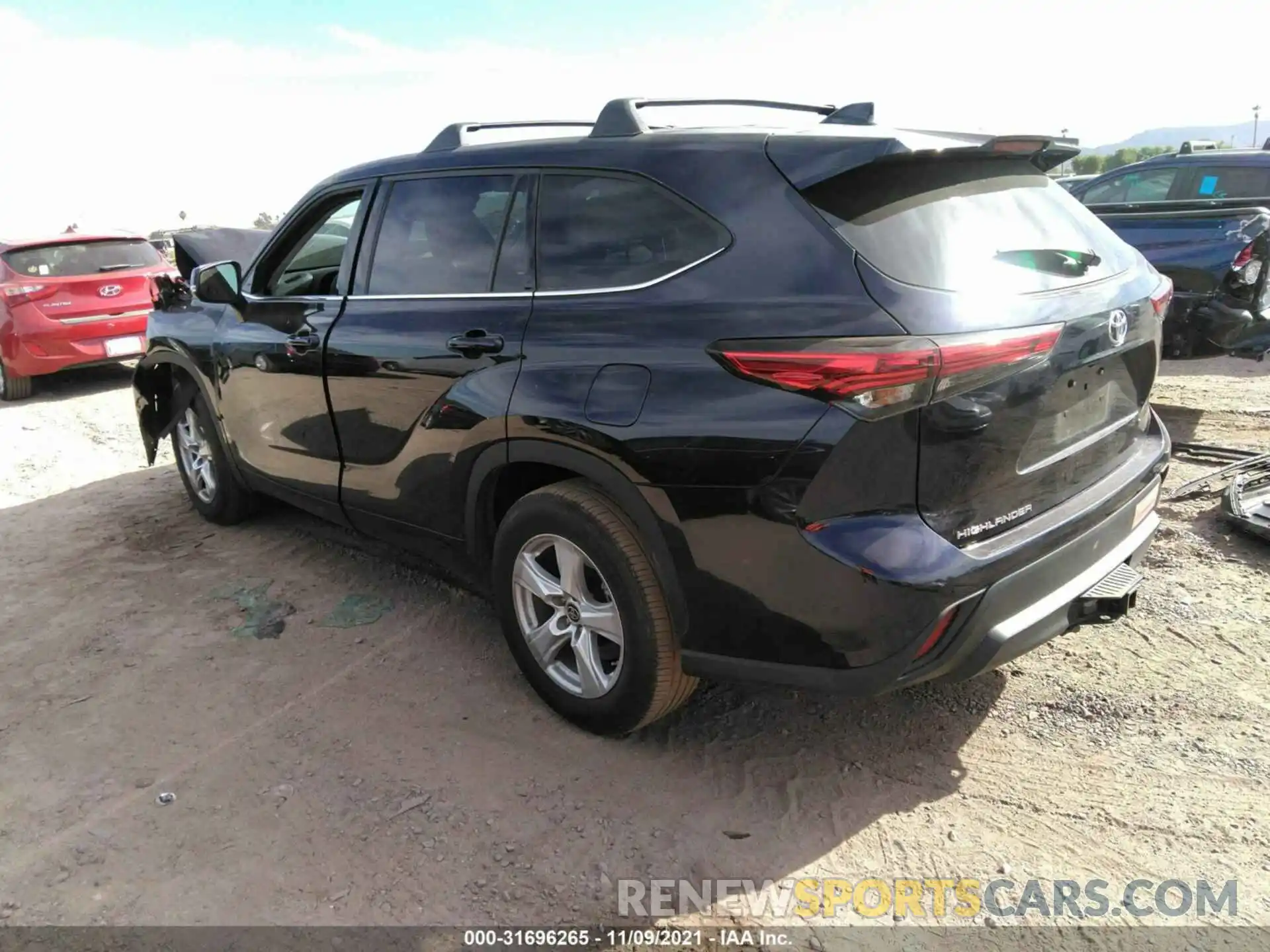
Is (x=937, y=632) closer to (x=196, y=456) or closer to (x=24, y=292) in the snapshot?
(x=196, y=456)

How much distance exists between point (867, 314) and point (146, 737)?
2783 mm

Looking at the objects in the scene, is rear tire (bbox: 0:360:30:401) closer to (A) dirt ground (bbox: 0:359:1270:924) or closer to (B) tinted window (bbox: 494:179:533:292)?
(A) dirt ground (bbox: 0:359:1270:924)

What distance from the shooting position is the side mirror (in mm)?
4180

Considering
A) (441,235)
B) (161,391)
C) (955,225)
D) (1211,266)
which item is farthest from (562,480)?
(1211,266)

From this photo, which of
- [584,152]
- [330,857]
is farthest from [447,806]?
[584,152]

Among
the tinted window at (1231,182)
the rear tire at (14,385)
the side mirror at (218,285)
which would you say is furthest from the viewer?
the rear tire at (14,385)

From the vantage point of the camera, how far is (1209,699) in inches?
118

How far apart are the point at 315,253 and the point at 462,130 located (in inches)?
45.9

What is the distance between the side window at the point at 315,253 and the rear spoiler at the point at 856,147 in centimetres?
199

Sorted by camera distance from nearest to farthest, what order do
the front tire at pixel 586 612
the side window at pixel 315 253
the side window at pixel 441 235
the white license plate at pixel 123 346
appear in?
the front tire at pixel 586 612 < the side window at pixel 441 235 < the side window at pixel 315 253 < the white license plate at pixel 123 346

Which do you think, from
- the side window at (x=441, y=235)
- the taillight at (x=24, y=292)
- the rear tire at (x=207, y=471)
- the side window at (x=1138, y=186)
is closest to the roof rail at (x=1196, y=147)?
the side window at (x=1138, y=186)

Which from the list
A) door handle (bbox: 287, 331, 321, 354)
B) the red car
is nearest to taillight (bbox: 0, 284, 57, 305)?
the red car

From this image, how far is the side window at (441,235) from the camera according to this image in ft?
10.1

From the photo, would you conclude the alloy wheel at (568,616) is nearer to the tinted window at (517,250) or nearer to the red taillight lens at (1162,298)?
the tinted window at (517,250)
